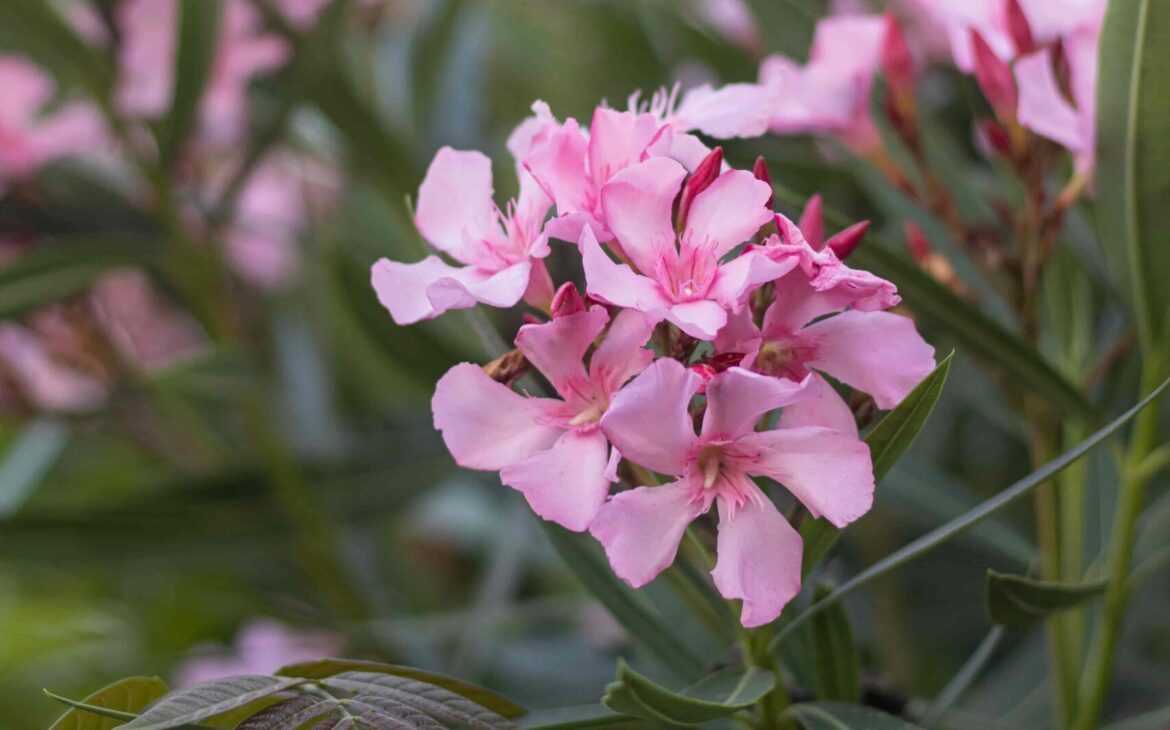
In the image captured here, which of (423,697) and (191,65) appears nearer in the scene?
(423,697)

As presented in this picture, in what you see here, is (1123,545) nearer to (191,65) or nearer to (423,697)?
(423,697)

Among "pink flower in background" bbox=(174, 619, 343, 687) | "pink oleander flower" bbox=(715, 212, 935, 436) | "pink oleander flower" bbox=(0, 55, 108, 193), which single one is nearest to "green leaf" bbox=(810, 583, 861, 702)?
"pink oleander flower" bbox=(715, 212, 935, 436)

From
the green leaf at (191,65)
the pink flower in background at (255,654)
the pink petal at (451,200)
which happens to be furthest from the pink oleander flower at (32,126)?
the pink petal at (451,200)

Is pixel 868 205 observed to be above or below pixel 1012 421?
above

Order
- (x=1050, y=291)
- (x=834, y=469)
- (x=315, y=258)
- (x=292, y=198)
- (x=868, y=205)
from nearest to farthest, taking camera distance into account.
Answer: (x=834, y=469) < (x=1050, y=291) < (x=868, y=205) < (x=315, y=258) < (x=292, y=198)

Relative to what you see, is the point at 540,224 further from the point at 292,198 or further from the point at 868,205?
the point at 292,198

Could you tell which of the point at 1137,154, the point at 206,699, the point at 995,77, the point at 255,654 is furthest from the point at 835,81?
the point at 255,654

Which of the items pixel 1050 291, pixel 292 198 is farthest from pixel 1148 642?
pixel 292 198
